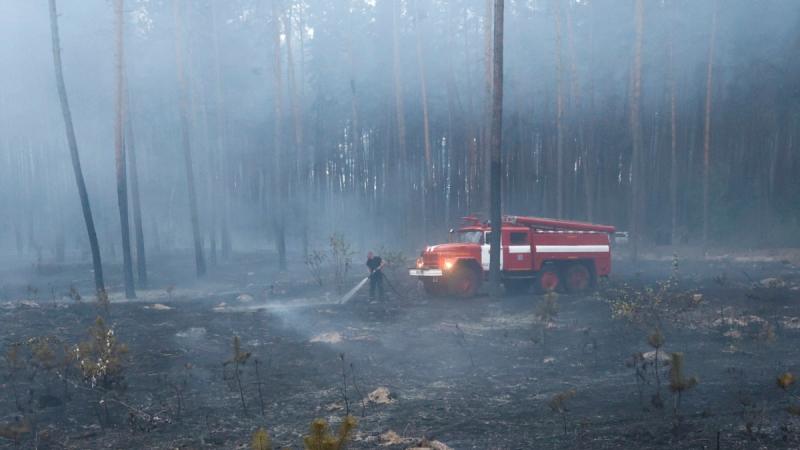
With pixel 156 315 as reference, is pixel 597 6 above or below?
above

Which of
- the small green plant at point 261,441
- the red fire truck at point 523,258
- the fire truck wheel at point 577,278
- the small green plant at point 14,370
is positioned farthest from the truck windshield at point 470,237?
the small green plant at point 261,441

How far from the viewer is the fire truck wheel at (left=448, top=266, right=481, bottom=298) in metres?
19.5

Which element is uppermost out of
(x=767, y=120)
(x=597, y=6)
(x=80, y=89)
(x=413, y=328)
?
(x=597, y=6)

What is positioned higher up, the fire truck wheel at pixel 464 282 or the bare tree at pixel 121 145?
the bare tree at pixel 121 145

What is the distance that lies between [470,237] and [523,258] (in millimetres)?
1661

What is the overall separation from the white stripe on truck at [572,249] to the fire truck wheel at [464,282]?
212 centimetres

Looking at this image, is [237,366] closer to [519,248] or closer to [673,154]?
[519,248]

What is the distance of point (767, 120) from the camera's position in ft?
107

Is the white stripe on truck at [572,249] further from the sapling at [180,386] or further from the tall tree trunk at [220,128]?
the tall tree trunk at [220,128]

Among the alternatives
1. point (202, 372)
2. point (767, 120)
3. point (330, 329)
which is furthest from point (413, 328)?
point (767, 120)

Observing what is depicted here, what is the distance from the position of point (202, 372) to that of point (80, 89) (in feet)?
116

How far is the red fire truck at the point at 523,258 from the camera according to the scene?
1947 cm

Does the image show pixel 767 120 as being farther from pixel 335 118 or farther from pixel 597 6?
pixel 335 118

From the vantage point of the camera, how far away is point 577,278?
68.0 ft
